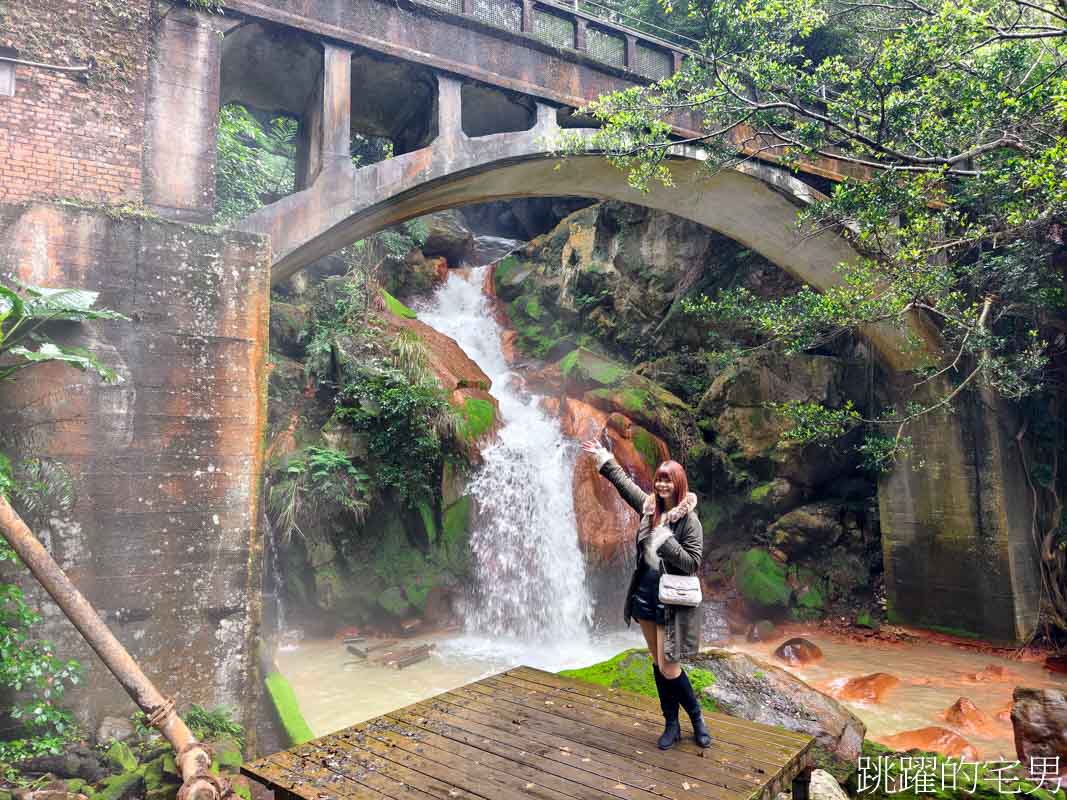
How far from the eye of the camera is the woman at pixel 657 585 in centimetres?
342

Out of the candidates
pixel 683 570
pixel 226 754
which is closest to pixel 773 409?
pixel 683 570

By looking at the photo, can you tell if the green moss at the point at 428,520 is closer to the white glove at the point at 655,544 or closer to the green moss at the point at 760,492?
the green moss at the point at 760,492

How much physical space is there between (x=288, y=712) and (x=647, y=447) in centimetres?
728

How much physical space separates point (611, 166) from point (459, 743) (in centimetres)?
768

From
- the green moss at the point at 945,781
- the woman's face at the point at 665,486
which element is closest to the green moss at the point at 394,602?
the green moss at the point at 945,781

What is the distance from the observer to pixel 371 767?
3.37 m

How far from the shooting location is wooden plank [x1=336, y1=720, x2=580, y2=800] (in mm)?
3096

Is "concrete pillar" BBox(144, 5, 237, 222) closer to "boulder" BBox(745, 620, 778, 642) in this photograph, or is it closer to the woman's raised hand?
the woman's raised hand

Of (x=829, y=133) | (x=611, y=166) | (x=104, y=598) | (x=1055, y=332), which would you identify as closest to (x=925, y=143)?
(x=829, y=133)

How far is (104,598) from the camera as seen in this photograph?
497 cm

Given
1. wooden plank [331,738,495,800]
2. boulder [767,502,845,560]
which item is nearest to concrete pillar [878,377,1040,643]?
boulder [767,502,845,560]

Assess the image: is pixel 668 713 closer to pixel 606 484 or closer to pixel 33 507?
pixel 33 507

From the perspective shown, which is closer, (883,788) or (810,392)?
(883,788)

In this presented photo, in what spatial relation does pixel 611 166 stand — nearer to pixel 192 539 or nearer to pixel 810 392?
pixel 810 392
